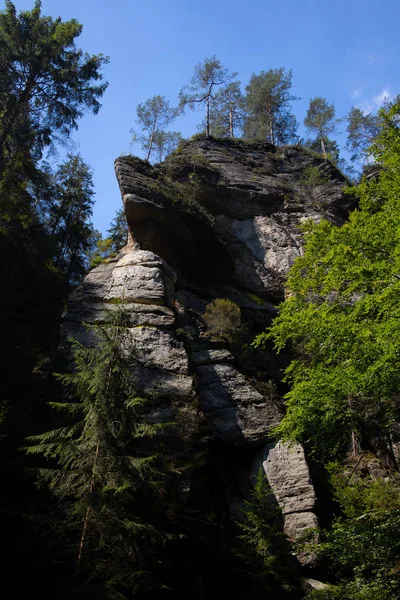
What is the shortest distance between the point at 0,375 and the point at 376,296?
29.8ft

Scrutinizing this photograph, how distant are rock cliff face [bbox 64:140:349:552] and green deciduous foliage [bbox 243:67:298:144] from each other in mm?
5944

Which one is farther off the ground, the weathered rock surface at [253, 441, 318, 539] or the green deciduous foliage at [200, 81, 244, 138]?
the green deciduous foliage at [200, 81, 244, 138]

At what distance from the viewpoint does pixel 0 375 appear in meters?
10.9

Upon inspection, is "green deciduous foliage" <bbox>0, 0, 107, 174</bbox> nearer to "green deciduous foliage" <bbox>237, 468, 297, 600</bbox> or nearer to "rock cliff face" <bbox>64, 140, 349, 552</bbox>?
"rock cliff face" <bbox>64, 140, 349, 552</bbox>

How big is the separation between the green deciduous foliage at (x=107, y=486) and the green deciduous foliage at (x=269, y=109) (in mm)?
28389

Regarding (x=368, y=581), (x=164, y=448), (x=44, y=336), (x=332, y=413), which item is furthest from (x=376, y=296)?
(x=44, y=336)

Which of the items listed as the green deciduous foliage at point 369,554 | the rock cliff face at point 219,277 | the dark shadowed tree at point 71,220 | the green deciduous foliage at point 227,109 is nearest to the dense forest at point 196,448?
the green deciduous foliage at point 369,554

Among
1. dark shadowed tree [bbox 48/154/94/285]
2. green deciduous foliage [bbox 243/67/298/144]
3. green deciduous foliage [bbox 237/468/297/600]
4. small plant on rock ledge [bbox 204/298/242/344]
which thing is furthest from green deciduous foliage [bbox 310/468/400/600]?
green deciduous foliage [bbox 243/67/298/144]

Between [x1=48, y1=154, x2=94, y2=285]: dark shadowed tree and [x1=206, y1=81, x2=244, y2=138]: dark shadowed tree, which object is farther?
[x1=206, y1=81, x2=244, y2=138]: dark shadowed tree

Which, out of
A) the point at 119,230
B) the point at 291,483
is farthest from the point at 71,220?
the point at 291,483

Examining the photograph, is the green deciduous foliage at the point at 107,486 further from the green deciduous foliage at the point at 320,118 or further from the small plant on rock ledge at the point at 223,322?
the green deciduous foliage at the point at 320,118

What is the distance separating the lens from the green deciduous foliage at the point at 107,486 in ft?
20.9

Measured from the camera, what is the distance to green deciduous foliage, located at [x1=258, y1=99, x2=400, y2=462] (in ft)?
23.1

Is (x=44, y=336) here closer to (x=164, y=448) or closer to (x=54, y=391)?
(x=54, y=391)
